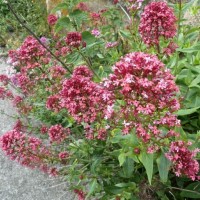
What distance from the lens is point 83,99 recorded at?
7.02 feet

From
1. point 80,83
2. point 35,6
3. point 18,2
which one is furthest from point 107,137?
point 18,2

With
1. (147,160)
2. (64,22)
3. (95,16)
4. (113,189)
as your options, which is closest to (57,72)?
(64,22)

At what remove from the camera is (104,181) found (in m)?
2.86

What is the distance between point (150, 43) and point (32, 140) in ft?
3.38

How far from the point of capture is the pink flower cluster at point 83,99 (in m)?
2.14

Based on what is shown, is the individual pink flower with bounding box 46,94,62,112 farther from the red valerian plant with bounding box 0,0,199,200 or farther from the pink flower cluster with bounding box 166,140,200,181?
the pink flower cluster with bounding box 166,140,200,181

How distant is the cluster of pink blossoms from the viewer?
8.30 feet

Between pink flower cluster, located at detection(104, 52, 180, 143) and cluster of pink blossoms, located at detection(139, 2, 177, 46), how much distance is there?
534 millimetres

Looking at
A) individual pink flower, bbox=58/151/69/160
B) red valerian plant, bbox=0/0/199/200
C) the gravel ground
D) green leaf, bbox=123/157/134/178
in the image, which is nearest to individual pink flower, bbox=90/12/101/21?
red valerian plant, bbox=0/0/199/200


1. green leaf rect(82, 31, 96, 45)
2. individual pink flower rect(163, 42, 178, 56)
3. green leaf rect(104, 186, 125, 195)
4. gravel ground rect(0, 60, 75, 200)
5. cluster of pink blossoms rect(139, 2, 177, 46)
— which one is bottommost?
gravel ground rect(0, 60, 75, 200)

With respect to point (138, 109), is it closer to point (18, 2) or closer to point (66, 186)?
point (66, 186)

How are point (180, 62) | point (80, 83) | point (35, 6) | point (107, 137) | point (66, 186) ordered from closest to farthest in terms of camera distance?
point (80, 83), point (107, 137), point (180, 62), point (66, 186), point (35, 6)

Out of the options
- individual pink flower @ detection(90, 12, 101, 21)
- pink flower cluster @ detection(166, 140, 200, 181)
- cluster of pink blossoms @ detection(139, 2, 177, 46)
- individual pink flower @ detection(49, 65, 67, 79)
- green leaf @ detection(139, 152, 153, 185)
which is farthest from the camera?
individual pink flower @ detection(90, 12, 101, 21)

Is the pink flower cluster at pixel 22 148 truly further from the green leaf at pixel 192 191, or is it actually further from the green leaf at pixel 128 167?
the green leaf at pixel 192 191
